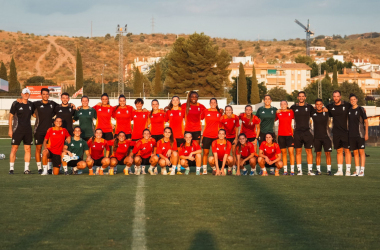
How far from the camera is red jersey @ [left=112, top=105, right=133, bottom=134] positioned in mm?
12195

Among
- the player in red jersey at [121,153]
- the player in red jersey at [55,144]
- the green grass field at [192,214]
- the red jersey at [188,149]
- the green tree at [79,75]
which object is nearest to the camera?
the green grass field at [192,214]

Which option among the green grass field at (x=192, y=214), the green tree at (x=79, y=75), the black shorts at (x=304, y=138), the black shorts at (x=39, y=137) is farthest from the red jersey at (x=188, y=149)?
the green tree at (x=79, y=75)

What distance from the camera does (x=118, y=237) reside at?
5383mm

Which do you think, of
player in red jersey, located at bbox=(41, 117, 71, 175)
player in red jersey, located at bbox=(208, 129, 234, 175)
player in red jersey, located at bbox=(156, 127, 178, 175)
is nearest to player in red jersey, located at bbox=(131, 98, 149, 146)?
player in red jersey, located at bbox=(156, 127, 178, 175)

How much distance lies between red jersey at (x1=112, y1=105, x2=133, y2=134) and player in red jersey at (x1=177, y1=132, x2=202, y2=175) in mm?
1549

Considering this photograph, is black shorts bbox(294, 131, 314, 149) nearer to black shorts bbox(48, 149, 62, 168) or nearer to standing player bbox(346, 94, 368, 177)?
standing player bbox(346, 94, 368, 177)

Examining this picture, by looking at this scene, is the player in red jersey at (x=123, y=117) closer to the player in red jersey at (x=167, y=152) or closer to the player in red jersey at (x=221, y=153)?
the player in red jersey at (x=167, y=152)

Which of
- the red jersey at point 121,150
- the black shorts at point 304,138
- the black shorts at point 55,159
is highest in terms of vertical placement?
the black shorts at point 304,138

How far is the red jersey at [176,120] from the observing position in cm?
1207

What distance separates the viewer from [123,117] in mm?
12203

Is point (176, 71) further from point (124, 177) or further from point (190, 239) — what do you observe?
point (190, 239)

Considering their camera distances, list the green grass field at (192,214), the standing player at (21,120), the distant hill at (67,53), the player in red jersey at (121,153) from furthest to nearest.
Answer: the distant hill at (67,53) < the player in red jersey at (121,153) < the standing player at (21,120) < the green grass field at (192,214)

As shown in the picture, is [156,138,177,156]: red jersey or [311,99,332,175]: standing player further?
[311,99,332,175]: standing player

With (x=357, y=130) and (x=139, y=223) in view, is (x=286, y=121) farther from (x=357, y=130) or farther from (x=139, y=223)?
(x=139, y=223)
